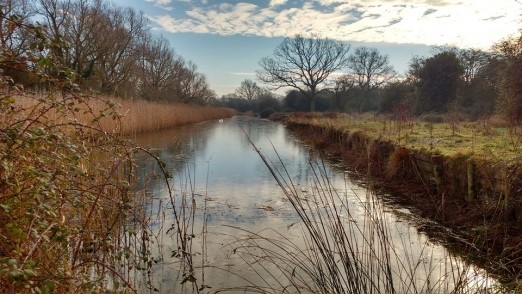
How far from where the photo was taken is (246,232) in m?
3.82

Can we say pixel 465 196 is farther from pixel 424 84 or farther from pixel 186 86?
pixel 186 86

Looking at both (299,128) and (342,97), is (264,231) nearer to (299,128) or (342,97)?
(299,128)

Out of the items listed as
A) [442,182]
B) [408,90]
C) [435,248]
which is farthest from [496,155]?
[408,90]

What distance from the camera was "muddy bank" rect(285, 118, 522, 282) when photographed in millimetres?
2896

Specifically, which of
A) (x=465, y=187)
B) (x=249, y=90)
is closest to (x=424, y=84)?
(x=465, y=187)

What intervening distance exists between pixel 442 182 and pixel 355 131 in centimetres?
453

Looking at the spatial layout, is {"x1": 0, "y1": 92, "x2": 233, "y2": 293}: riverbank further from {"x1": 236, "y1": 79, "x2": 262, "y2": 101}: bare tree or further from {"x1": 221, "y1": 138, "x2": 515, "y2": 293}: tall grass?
{"x1": 236, "y1": 79, "x2": 262, "y2": 101}: bare tree

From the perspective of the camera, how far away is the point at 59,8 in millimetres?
18438

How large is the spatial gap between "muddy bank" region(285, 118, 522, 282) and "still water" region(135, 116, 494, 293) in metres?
0.24

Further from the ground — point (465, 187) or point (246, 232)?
point (465, 187)

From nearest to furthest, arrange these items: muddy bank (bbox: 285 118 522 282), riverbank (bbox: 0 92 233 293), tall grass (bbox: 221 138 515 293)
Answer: riverbank (bbox: 0 92 233 293)
tall grass (bbox: 221 138 515 293)
muddy bank (bbox: 285 118 522 282)

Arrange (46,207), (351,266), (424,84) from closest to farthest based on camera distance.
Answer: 1. (46,207)
2. (351,266)
3. (424,84)

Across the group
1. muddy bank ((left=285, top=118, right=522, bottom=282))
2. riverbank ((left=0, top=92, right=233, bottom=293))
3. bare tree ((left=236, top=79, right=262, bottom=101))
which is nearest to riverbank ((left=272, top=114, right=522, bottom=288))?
muddy bank ((left=285, top=118, right=522, bottom=282))

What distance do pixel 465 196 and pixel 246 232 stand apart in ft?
8.84
